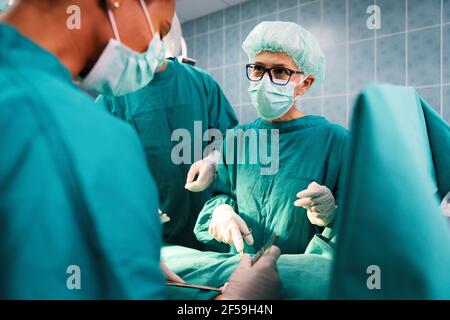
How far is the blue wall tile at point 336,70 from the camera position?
8.35 ft

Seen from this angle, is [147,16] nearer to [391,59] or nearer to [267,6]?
[391,59]

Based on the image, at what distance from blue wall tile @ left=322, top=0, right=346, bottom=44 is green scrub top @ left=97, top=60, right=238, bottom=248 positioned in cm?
157

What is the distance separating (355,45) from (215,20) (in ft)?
4.83

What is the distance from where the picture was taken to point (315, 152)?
1.22 meters

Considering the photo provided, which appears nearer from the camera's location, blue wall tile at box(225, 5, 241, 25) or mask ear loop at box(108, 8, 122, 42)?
mask ear loop at box(108, 8, 122, 42)

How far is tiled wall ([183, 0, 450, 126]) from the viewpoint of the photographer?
2.21 meters

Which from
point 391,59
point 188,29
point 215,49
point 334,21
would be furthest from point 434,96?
point 188,29

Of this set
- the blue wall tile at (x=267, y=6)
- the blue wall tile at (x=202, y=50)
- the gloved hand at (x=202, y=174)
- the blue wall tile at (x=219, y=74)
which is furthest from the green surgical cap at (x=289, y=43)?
the blue wall tile at (x=202, y=50)

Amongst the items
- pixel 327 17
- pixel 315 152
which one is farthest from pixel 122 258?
pixel 327 17

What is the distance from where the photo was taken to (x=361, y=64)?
247 cm

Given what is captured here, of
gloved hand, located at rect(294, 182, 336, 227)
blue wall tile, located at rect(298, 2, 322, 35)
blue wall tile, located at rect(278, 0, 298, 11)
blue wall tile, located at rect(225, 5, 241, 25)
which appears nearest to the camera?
gloved hand, located at rect(294, 182, 336, 227)

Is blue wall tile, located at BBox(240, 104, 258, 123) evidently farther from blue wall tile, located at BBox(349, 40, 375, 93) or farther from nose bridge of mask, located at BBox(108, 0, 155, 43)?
nose bridge of mask, located at BBox(108, 0, 155, 43)

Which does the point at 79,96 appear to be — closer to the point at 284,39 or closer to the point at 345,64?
the point at 284,39

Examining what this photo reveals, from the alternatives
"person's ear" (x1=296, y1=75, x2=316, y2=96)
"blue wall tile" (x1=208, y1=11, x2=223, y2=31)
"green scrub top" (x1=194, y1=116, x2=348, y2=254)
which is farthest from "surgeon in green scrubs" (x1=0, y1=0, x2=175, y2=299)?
"blue wall tile" (x1=208, y1=11, x2=223, y2=31)
